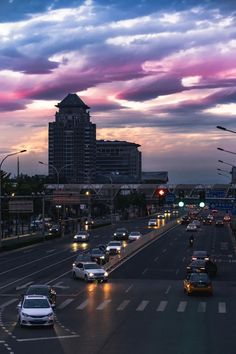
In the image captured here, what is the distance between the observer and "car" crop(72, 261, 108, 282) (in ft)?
155

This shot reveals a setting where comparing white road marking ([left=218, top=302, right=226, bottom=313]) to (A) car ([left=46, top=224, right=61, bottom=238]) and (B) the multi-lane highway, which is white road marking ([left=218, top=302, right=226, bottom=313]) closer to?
(B) the multi-lane highway

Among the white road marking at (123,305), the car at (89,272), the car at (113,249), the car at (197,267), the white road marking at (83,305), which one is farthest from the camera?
the car at (113,249)

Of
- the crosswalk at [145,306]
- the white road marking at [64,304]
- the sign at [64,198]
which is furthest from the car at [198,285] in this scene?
the sign at [64,198]

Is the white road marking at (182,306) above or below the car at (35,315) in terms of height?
below

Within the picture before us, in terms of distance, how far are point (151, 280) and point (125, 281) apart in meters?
1.88

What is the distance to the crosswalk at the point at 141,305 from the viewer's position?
1335 inches

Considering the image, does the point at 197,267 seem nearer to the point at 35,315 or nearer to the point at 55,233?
the point at 35,315

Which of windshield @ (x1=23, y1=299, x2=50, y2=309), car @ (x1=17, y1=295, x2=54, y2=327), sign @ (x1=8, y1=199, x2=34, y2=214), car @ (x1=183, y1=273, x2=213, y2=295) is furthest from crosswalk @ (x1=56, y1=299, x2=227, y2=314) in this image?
sign @ (x1=8, y1=199, x2=34, y2=214)

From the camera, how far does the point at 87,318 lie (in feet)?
99.6

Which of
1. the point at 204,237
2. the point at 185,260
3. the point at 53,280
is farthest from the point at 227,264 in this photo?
the point at 204,237

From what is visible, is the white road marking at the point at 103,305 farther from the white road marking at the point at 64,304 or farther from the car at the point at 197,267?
the car at the point at 197,267

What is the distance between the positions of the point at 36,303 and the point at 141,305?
8264 millimetres

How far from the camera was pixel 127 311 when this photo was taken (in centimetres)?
3291

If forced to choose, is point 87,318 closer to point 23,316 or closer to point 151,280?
point 23,316
